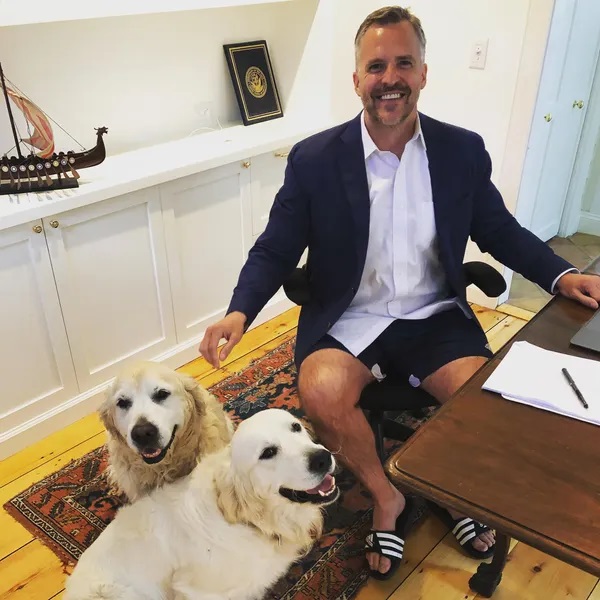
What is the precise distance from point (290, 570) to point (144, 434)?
0.57 metres

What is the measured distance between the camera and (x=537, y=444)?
3.13 ft

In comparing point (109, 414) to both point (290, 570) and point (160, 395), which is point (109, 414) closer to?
point (160, 395)

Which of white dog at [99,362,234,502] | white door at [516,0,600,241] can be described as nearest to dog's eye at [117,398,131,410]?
white dog at [99,362,234,502]

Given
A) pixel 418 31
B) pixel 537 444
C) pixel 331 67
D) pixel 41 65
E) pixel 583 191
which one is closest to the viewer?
pixel 537 444

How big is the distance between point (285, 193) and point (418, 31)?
0.54m

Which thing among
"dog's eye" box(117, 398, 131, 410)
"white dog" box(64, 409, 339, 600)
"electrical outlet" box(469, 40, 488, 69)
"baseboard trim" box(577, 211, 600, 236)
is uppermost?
"electrical outlet" box(469, 40, 488, 69)

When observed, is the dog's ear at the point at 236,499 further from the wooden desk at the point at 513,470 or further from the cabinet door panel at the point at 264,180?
the cabinet door panel at the point at 264,180

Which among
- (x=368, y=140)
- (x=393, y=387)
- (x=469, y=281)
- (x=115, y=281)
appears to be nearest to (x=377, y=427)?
(x=393, y=387)

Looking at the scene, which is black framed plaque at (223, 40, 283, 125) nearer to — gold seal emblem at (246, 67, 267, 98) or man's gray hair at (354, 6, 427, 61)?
gold seal emblem at (246, 67, 267, 98)

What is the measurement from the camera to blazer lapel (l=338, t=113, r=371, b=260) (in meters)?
1.62

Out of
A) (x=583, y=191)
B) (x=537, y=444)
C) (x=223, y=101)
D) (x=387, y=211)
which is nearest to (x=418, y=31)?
(x=387, y=211)

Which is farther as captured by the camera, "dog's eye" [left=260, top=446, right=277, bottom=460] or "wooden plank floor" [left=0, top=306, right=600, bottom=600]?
"wooden plank floor" [left=0, top=306, right=600, bottom=600]

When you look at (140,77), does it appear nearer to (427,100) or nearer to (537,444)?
(427,100)

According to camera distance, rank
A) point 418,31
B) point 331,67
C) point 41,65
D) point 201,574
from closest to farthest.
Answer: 1. point 201,574
2. point 418,31
3. point 41,65
4. point 331,67
